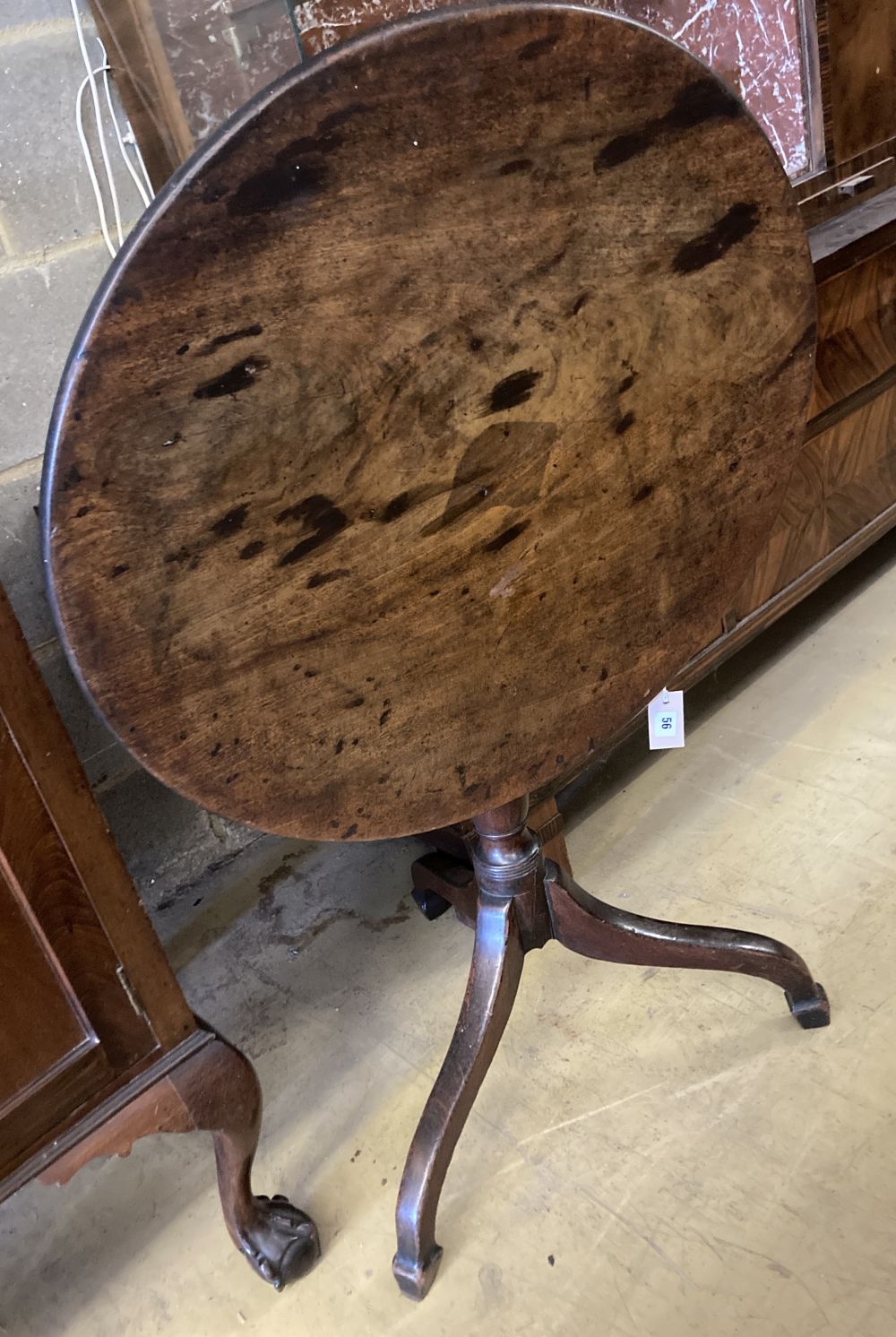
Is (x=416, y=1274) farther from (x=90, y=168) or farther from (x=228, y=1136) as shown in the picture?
(x=90, y=168)

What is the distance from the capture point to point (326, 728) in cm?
80

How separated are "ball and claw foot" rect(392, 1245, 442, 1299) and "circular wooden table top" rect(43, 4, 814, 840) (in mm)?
483

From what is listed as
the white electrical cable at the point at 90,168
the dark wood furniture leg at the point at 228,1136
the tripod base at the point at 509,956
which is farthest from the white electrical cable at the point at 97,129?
the dark wood furniture leg at the point at 228,1136

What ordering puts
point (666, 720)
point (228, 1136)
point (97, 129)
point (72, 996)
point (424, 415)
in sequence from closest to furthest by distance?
point (424, 415), point (72, 996), point (228, 1136), point (97, 129), point (666, 720)

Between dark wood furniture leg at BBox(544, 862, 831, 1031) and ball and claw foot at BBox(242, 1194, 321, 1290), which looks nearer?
ball and claw foot at BBox(242, 1194, 321, 1290)

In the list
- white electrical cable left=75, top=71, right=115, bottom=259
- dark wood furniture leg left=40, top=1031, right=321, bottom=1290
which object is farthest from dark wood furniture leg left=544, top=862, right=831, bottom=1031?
white electrical cable left=75, top=71, right=115, bottom=259

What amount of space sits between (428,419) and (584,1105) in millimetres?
830

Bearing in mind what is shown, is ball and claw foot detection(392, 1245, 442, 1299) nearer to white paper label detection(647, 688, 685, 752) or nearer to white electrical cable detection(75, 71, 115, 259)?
white paper label detection(647, 688, 685, 752)

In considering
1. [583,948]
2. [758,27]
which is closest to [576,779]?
[583,948]

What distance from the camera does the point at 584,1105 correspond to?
1212 millimetres

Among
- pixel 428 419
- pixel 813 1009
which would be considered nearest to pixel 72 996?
pixel 428 419

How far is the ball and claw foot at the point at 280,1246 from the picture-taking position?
1.09 metres

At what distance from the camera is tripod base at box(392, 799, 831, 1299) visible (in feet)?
3.51

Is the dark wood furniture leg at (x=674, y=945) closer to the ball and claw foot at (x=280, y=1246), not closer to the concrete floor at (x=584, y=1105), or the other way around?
the concrete floor at (x=584, y=1105)
